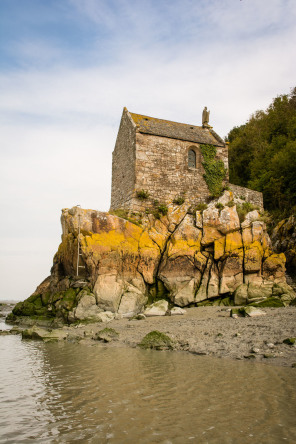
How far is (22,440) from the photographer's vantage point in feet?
13.3

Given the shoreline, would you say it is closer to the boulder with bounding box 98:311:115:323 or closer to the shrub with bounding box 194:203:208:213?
the boulder with bounding box 98:311:115:323

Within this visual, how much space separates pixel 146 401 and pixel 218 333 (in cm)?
616

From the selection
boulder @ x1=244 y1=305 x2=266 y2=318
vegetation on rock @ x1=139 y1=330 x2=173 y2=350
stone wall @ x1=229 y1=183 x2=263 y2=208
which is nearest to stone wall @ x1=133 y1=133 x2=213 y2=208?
stone wall @ x1=229 y1=183 x2=263 y2=208

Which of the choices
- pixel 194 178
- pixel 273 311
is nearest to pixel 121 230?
pixel 194 178

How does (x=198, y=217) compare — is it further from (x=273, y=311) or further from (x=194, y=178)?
(x=273, y=311)

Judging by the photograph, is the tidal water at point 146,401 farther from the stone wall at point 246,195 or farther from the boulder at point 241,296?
the stone wall at point 246,195

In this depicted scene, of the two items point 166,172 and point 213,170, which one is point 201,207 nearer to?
point 166,172

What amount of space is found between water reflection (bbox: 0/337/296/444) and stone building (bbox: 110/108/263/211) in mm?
14062

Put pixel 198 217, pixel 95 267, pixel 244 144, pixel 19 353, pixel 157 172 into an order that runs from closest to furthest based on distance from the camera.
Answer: pixel 19 353 → pixel 95 267 → pixel 198 217 → pixel 157 172 → pixel 244 144

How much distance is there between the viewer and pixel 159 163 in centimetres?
2247

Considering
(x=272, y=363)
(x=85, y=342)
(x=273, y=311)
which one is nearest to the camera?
(x=272, y=363)

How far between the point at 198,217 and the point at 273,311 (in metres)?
8.56

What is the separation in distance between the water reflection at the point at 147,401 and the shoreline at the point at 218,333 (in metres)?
0.97

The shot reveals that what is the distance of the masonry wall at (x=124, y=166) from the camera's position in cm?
2217
